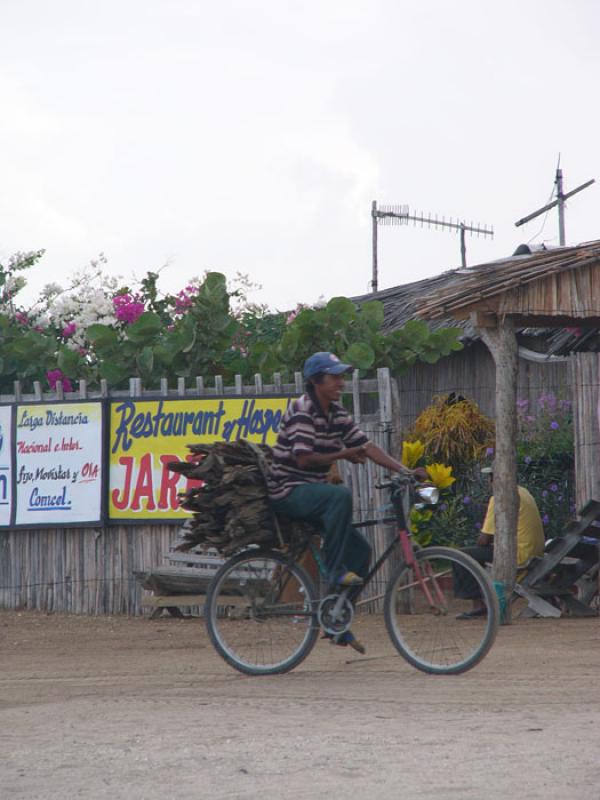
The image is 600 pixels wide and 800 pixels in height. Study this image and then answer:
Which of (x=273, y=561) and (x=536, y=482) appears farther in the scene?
(x=536, y=482)

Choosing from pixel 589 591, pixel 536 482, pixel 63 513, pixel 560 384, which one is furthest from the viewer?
pixel 560 384

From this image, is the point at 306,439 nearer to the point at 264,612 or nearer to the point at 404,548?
the point at 404,548

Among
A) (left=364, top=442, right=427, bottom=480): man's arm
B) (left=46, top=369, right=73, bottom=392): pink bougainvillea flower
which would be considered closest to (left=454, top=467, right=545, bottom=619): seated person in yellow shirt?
(left=364, top=442, right=427, bottom=480): man's arm

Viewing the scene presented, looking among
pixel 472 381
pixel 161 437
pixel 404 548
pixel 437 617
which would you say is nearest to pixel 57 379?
pixel 161 437

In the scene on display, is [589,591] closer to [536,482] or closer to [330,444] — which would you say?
[536,482]

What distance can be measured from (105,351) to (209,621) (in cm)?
567

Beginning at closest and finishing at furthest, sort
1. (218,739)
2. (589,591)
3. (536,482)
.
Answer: (218,739)
(589,591)
(536,482)

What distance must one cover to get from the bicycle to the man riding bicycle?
0.11 m

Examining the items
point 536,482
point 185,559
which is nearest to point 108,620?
point 185,559

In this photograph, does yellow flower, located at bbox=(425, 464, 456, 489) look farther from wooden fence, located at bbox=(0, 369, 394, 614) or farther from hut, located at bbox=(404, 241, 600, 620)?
hut, located at bbox=(404, 241, 600, 620)

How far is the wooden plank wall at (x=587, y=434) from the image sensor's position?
11609mm

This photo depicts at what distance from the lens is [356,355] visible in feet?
41.0

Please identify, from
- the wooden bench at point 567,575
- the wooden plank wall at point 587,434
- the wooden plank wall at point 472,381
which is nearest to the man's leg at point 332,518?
the wooden bench at point 567,575

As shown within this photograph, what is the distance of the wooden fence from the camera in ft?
41.0
